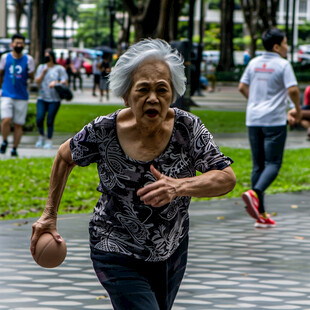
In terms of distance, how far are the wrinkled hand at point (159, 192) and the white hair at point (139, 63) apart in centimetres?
50

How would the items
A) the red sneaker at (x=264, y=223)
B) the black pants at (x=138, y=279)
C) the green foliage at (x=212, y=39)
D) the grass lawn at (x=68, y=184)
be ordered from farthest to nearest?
the green foliage at (x=212, y=39) → the grass lawn at (x=68, y=184) → the red sneaker at (x=264, y=223) → the black pants at (x=138, y=279)

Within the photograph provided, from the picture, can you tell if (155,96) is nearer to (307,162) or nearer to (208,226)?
(208,226)

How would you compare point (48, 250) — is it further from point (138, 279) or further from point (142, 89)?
point (142, 89)

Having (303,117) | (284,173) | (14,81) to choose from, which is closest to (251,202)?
(303,117)

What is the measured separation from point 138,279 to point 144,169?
0.45 m

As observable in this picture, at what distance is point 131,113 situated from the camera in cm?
398

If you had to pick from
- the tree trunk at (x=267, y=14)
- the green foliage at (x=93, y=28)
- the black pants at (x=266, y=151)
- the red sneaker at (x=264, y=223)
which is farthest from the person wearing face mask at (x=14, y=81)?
the green foliage at (x=93, y=28)

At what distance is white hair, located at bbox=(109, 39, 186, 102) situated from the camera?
384 centimetres

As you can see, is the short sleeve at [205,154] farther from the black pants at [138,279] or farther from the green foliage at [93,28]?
the green foliage at [93,28]

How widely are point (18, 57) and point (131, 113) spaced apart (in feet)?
37.5

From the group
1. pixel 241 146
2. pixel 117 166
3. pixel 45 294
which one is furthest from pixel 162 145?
pixel 241 146

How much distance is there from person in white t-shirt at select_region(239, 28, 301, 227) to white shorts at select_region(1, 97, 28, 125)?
6543mm

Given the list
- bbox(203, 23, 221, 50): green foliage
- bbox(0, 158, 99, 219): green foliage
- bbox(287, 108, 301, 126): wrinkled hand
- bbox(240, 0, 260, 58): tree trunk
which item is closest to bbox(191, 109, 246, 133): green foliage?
bbox(0, 158, 99, 219): green foliage

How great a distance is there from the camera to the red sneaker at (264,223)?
9422mm
